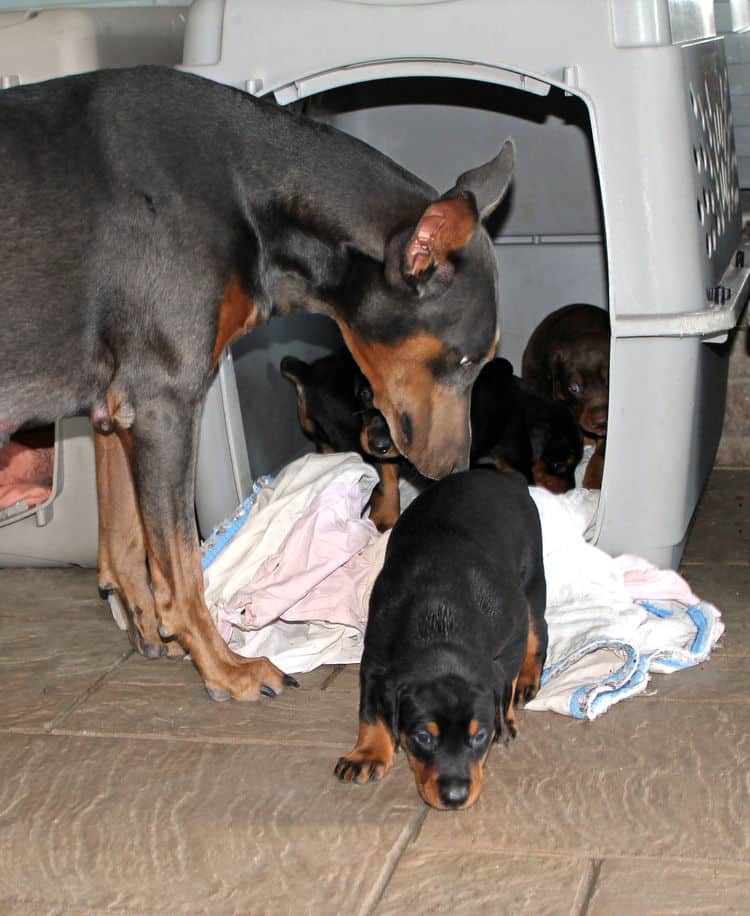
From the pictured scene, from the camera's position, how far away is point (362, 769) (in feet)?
9.53

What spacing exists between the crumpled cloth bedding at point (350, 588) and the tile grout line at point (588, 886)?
0.73 m

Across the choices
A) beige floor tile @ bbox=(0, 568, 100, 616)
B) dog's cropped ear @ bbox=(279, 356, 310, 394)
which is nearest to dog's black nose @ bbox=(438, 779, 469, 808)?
beige floor tile @ bbox=(0, 568, 100, 616)

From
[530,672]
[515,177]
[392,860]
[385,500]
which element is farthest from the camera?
[515,177]

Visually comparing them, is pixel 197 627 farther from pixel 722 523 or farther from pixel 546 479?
pixel 722 523

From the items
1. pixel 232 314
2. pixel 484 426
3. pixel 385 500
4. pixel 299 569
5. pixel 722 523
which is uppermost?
pixel 232 314

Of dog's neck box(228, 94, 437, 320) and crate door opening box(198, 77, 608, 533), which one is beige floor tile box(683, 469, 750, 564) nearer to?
crate door opening box(198, 77, 608, 533)

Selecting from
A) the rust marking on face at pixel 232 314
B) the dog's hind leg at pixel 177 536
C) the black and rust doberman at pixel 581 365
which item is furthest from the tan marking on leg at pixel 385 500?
the rust marking on face at pixel 232 314

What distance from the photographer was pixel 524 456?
4.60m

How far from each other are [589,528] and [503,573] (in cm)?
91

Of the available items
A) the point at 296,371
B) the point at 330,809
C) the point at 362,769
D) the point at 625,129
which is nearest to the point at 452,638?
the point at 362,769

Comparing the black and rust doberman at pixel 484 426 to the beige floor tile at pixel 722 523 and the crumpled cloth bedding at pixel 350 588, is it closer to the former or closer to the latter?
the crumpled cloth bedding at pixel 350 588

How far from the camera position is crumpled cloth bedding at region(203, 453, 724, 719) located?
3.43 meters

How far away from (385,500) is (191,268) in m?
1.64

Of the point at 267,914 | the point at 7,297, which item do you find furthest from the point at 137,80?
the point at 267,914
